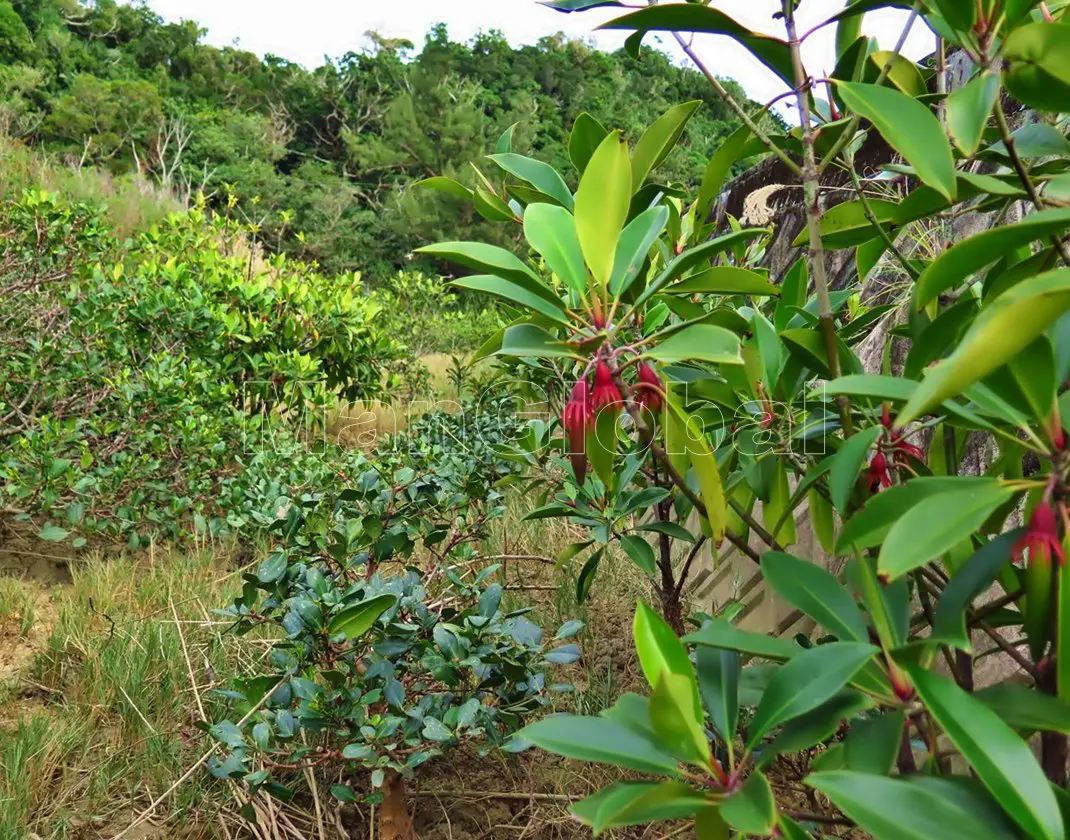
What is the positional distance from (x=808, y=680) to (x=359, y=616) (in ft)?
2.56

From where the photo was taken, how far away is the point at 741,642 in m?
0.59

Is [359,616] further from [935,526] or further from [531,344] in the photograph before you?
[935,526]

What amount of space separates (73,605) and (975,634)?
2233 millimetres

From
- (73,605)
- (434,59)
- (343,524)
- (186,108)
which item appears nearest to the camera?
(343,524)

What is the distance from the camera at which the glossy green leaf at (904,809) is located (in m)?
0.44

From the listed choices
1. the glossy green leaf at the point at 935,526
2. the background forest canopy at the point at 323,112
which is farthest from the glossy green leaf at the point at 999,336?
the background forest canopy at the point at 323,112

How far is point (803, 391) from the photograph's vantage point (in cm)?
99

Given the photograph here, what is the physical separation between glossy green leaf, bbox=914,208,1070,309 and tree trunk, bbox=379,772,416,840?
1057mm

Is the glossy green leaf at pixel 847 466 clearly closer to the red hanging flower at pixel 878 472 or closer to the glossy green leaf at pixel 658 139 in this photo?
the red hanging flower at pixel 878 472

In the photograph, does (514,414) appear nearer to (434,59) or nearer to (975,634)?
(975,634)

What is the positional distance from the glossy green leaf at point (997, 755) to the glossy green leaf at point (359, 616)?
801mm

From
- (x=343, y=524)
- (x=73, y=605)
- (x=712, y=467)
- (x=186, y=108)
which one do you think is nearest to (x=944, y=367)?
(x=712, y=467)

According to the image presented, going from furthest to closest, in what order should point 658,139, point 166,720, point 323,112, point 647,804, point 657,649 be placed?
1. point 323,112
2. point 166,720
3. point 658,139
4. point 657,649
5. point 647,804

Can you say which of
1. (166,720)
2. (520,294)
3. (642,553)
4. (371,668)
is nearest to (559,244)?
(520,294)
